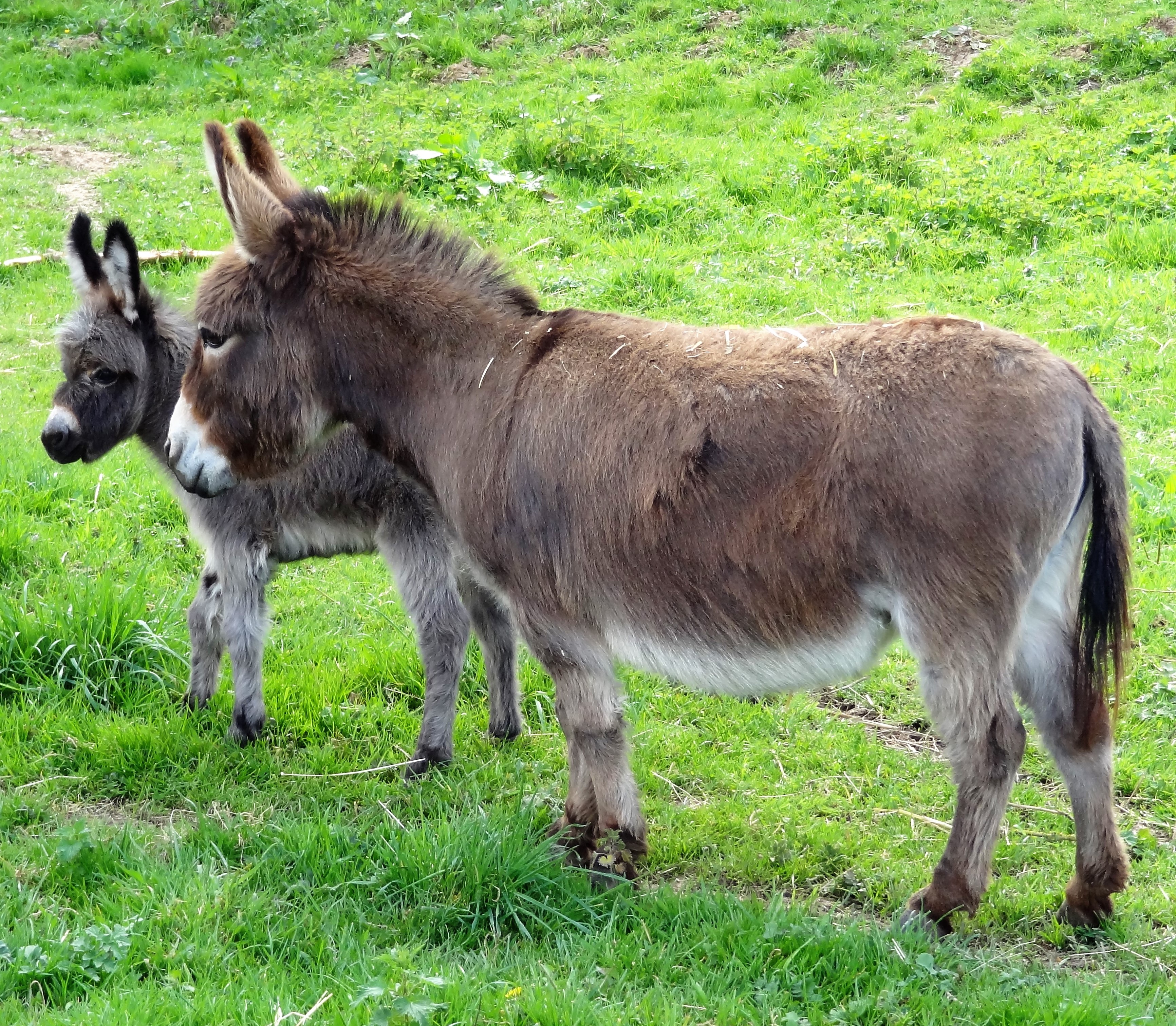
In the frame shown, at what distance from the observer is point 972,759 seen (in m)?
3.37

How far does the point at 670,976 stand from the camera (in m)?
3.33

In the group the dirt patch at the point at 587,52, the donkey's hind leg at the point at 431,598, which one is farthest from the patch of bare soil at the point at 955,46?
the donkey's hind leg at the point at 431,598

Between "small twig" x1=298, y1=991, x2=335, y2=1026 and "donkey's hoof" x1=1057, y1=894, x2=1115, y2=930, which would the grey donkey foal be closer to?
"small twig" x1=298, y1=991, x2=335, y2=1026

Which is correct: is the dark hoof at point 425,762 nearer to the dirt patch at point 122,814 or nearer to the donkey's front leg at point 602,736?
the dirt patch at point 122,814

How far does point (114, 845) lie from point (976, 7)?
42.7 feet

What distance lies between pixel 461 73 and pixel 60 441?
10.0 m

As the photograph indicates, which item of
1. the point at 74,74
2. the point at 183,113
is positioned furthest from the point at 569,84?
the point at 74,74

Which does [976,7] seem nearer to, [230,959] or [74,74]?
[74,74]

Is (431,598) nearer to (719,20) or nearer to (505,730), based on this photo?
(505,730)

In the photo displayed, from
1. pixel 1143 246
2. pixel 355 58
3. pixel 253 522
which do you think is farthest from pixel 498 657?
pixel 355 58

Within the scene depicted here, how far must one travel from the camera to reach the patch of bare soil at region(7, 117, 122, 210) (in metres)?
10.9

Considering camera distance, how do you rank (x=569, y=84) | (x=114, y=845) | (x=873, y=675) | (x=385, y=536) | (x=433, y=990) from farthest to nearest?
(x=569, y=84) → (x=873, y=675) → (x=385, y=536) → (x=114, y=845) → (x=433, y=990)

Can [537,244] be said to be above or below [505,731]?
above

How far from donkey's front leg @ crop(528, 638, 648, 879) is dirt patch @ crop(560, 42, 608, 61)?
37.0 feet
